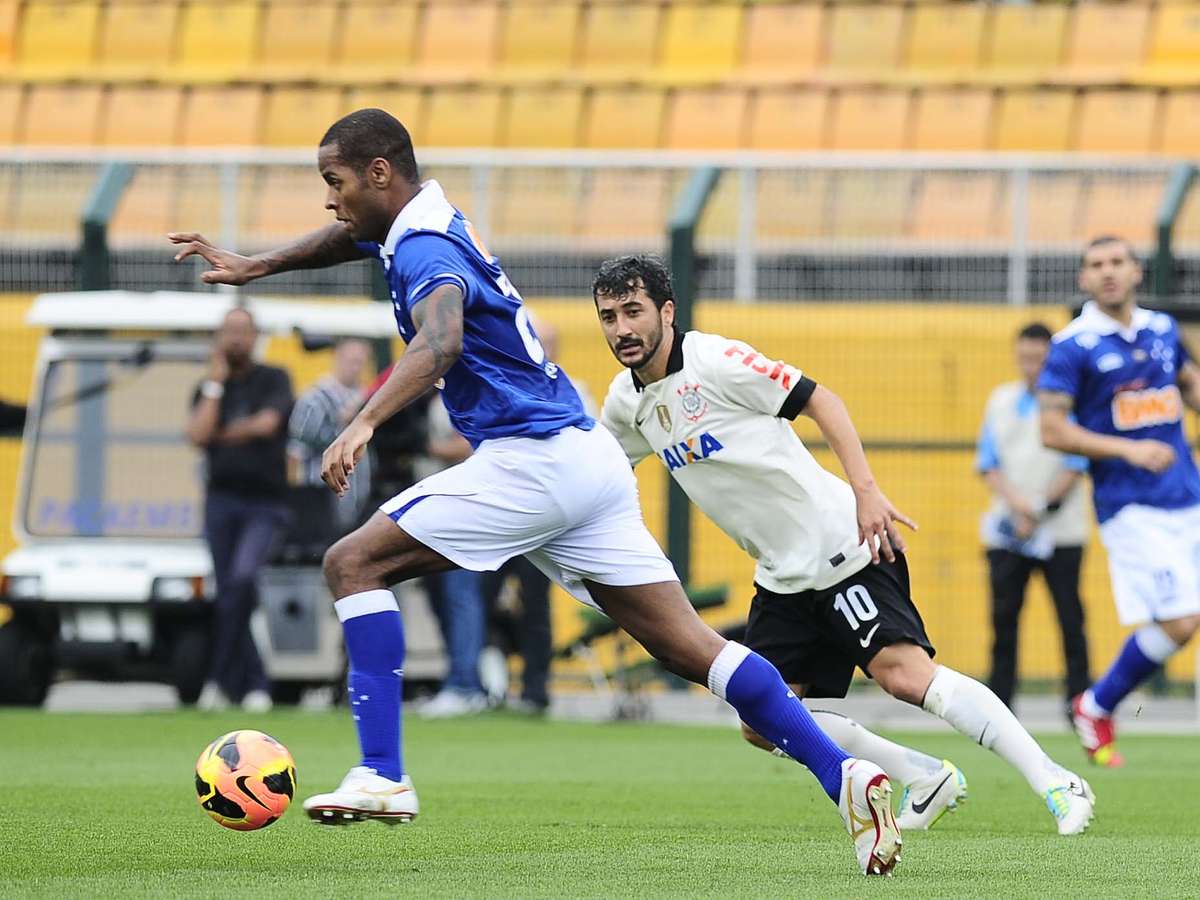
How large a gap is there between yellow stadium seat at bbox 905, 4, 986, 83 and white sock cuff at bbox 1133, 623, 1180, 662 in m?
10.8

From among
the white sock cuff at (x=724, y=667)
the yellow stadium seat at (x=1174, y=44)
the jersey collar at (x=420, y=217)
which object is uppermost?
the yellow stadium seat at (x=1174, y=44)

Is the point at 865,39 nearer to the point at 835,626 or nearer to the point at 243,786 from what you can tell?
the point at 835,626

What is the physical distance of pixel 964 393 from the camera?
46.7 feet

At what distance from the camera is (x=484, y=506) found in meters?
5.86

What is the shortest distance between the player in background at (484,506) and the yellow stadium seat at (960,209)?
8.31 meters

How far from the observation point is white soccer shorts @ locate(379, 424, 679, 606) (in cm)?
586

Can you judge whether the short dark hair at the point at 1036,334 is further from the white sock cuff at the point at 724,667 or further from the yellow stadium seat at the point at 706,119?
the yellow stadium seat at the point at 706,119

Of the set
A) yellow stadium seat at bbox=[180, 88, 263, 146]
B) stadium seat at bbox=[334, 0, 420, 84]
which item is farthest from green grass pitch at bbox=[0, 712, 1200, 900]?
stadium seat at bbox=[334, 0, 420, 84]

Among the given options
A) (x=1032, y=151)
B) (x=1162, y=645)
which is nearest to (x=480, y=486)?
(x=1162, y=645)

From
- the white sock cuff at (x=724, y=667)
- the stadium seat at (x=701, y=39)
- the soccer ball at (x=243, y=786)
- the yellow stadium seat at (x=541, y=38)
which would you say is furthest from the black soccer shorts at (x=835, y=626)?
the yellow stadium seat at (x=541, y=38)

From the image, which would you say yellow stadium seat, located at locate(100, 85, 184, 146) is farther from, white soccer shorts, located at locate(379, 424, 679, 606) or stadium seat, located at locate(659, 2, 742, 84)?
white soccer shorts, located at locate(379, 424, 679, 606)

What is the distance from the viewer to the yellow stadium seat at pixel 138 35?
20.5 meters

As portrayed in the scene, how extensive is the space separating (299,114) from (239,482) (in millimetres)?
7143

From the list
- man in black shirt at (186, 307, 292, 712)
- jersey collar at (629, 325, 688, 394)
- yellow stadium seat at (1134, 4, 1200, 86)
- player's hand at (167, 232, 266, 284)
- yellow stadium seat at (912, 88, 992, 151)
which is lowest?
man in black shirt at (186, 307, 292, 712)
